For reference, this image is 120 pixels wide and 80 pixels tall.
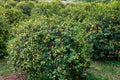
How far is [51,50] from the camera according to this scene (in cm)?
492

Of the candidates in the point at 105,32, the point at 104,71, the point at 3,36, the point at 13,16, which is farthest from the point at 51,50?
the point at 13,16

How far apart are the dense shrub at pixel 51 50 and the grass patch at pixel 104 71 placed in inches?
28.0

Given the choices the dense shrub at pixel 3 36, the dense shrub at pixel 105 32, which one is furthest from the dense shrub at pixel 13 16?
the dense shrub at pixel 105 32

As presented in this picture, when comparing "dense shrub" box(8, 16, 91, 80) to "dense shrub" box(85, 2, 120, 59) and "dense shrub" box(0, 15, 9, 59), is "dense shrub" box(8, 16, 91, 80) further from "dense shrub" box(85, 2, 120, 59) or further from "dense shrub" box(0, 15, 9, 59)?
"dense shrub" box(0, 15, 9, 59)

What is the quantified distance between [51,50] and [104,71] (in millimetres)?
1821

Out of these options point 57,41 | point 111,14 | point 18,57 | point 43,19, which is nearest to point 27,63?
point 18,57

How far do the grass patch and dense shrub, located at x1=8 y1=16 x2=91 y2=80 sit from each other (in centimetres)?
71

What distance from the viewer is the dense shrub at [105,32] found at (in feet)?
21.4

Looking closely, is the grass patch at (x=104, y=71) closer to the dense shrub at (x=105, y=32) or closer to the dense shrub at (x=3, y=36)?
the dense shrub at (x=105, y=32)

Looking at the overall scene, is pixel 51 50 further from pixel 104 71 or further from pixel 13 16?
pixel 13 16

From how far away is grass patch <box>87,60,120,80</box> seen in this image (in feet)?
19.0

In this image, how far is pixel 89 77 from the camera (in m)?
5.56

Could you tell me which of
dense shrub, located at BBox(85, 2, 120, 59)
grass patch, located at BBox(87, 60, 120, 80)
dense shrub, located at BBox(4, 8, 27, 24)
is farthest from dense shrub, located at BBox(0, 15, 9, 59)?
grass patch, located at BBox(87, 60, 120, 80)

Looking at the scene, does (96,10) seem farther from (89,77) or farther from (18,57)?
(18,57)
